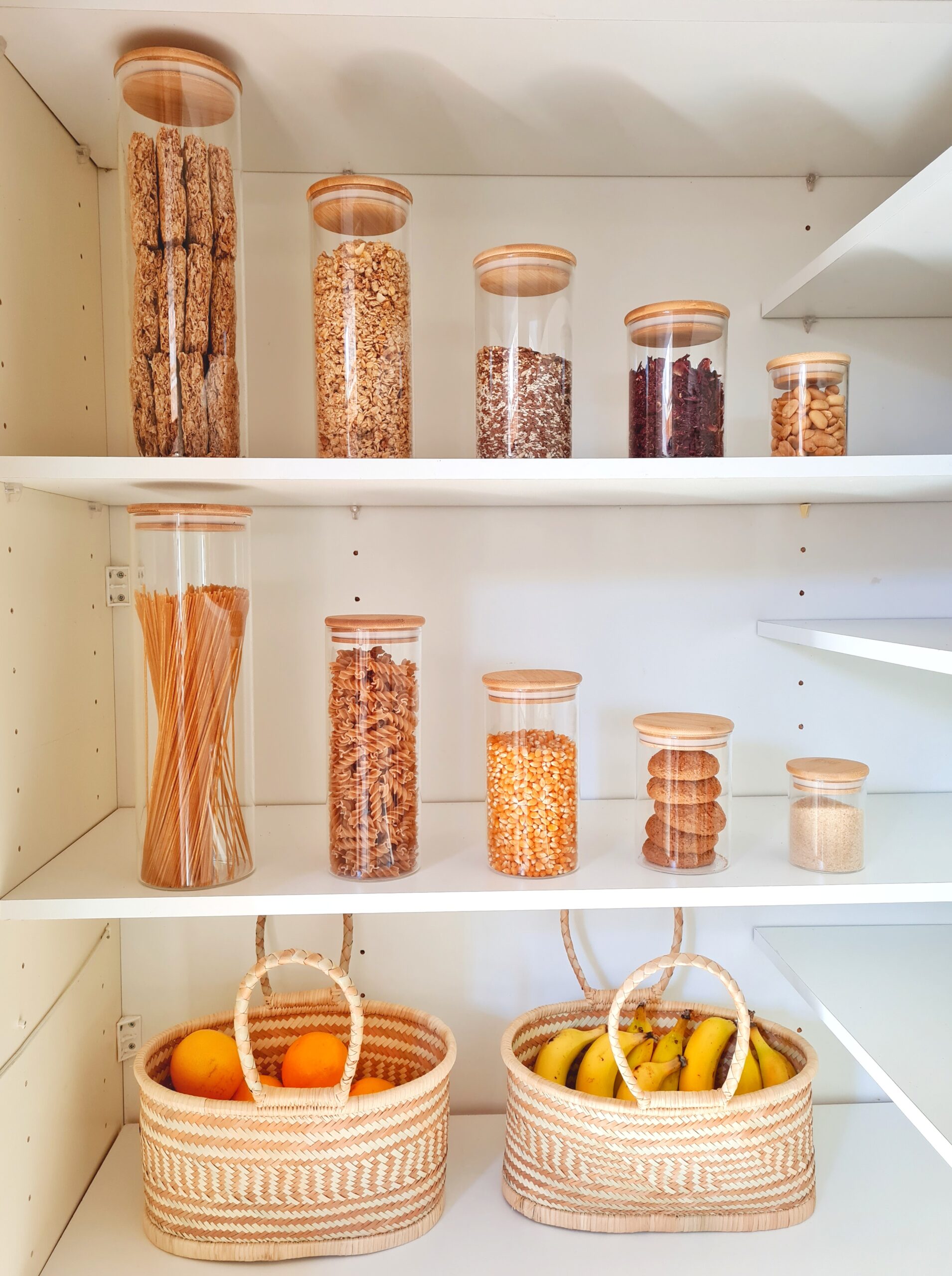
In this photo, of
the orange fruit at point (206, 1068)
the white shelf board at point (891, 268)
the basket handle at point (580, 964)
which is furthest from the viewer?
the basket handle at point (580, 964)

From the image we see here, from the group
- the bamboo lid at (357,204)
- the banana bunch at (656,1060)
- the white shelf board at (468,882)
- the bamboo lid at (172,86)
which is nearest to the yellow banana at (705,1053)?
the banana bunch at (656,1060)

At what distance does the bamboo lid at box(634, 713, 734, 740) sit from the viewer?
1020 millimetres

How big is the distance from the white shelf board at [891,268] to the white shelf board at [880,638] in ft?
1.33

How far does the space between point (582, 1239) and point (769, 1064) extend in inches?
12.0

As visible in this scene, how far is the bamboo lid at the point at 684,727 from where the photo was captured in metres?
1.02

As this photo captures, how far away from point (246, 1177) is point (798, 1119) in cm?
63

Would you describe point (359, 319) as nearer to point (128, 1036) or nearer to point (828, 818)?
point (828, 818)

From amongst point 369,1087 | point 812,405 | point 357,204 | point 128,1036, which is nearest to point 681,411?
point 812,405

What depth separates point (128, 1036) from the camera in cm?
130

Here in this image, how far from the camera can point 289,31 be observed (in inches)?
36.1

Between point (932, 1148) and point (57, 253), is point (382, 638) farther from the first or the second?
point (932, 1148)

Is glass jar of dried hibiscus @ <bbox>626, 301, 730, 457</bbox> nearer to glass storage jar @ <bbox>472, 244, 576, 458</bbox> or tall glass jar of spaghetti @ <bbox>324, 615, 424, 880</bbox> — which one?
glass storage jar @ <bbox>472, 244, 576, 458</bbox>

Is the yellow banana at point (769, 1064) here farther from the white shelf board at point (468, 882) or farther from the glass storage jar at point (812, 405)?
the glass storage jar at point (812, 405)

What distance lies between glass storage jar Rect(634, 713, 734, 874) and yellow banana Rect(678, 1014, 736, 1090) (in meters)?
0.28
